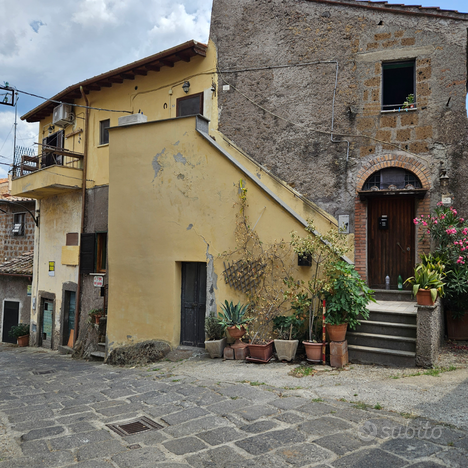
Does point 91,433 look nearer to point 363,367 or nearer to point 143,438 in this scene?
point 143,438

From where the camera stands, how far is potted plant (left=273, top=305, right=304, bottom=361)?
20.7ft

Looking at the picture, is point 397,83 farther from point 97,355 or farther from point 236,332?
point 97,355

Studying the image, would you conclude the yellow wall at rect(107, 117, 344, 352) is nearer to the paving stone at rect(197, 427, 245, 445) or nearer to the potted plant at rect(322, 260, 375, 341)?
the potted plant at rect(322, 260, 375, 341)

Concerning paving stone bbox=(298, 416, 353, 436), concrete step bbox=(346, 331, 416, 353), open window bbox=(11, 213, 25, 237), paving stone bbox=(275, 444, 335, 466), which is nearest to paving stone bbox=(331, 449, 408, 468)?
paving stone bbox=(275, 444, 335, 466)

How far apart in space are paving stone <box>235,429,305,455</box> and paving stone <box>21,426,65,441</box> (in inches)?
74.2

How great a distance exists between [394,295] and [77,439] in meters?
6.56

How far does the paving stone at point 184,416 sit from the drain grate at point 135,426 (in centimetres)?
14

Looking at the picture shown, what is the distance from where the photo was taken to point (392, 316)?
6.30m

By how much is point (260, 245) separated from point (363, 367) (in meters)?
2.56

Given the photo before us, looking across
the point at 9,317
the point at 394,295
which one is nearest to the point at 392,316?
the point at 394,295

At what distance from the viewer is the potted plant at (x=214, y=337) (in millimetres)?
7082

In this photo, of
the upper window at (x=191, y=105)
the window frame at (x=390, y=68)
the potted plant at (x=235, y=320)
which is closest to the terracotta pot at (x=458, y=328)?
the potted plant at (x=235, y=320)

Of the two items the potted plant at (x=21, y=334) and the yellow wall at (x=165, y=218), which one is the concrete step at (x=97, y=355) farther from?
the potted plant at (x=21, y=334)

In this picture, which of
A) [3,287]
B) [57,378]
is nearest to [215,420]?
[57,378]
